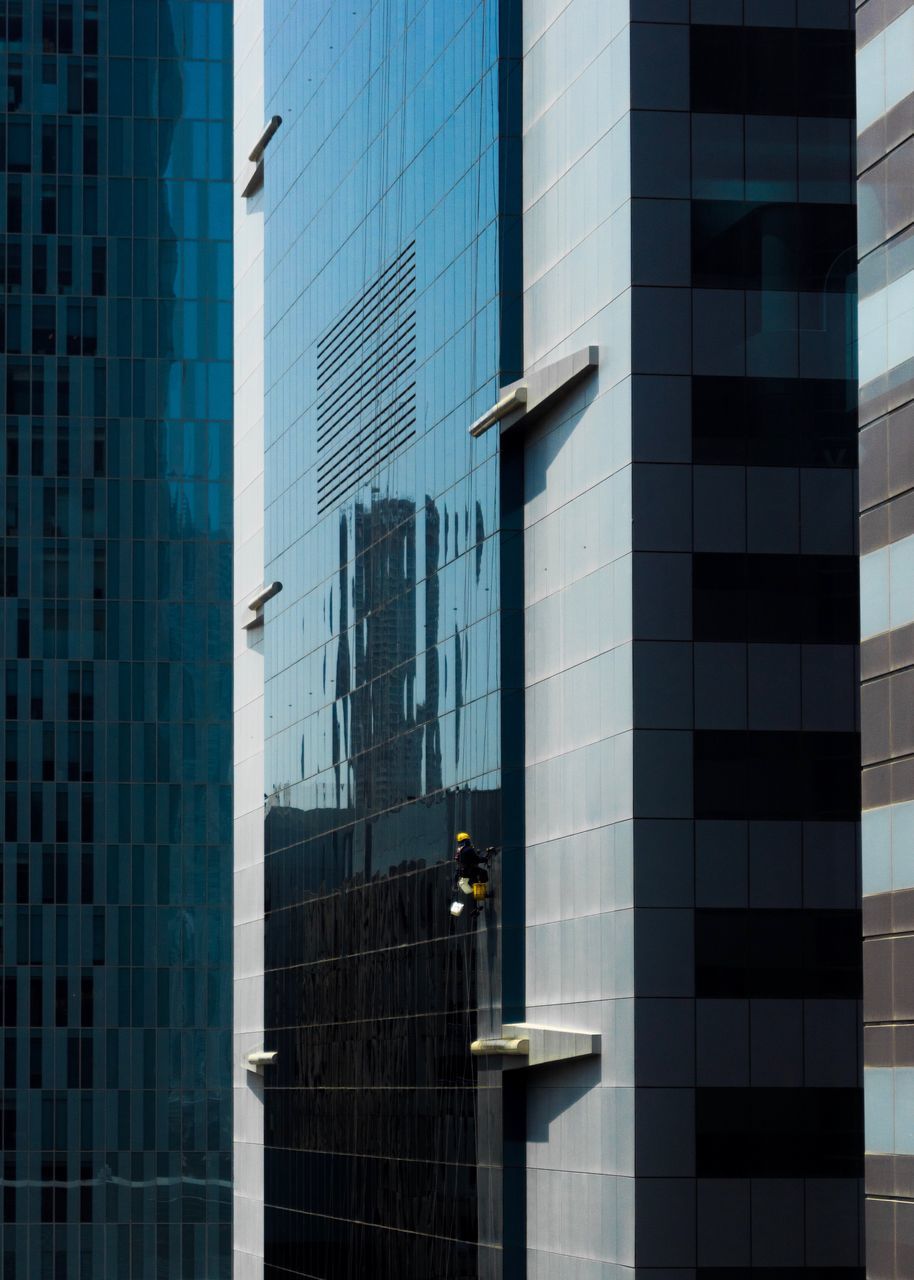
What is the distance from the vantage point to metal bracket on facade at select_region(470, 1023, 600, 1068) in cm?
4706

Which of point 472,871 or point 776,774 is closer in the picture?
point 776,774

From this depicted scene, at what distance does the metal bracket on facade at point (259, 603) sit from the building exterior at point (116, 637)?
62045mm

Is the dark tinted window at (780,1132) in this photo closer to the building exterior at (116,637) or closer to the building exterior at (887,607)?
the building exterior at (887,607)

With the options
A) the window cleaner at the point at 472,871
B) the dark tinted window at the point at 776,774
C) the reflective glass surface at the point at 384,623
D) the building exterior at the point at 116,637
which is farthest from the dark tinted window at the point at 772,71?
the building exterior at the point at 116,637

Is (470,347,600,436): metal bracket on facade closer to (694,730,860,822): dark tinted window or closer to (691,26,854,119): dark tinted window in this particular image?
(691,26,854,119): dark tinted window

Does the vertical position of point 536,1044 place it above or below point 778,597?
below

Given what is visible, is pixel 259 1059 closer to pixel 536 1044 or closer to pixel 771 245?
pixel 536 1044

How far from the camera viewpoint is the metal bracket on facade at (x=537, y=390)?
4847 cm

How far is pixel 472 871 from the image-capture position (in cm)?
5288

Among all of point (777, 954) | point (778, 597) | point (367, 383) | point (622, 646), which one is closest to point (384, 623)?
point (367, 383)

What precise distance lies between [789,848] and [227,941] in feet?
338

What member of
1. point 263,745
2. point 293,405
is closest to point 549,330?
point 293,405

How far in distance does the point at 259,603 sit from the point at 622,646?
37600 mm

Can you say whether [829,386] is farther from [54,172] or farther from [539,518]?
[54,172]
